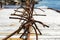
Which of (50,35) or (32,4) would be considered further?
(50,35)

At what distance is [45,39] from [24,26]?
743 mm

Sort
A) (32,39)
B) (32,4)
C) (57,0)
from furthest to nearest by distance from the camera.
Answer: (57,0) → (32,39) → (32,4)

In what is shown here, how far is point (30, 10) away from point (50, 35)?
822 mm

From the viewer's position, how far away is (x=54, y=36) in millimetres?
1413

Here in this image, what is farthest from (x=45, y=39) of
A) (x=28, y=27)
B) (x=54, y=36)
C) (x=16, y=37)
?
(x=28, y=27)

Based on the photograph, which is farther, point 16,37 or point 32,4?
point 16,37

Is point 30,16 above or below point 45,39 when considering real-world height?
above

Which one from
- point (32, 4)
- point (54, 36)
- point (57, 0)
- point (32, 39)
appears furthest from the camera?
point (57, 0)

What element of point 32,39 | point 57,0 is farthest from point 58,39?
point 57,0

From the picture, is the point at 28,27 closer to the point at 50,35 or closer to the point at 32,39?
the point at 32,39

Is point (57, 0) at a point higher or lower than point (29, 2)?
lower

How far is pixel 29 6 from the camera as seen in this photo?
2.23 ft

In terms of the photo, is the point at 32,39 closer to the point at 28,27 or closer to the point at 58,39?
the point at 58,39

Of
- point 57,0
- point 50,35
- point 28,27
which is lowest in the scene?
point 57,0
